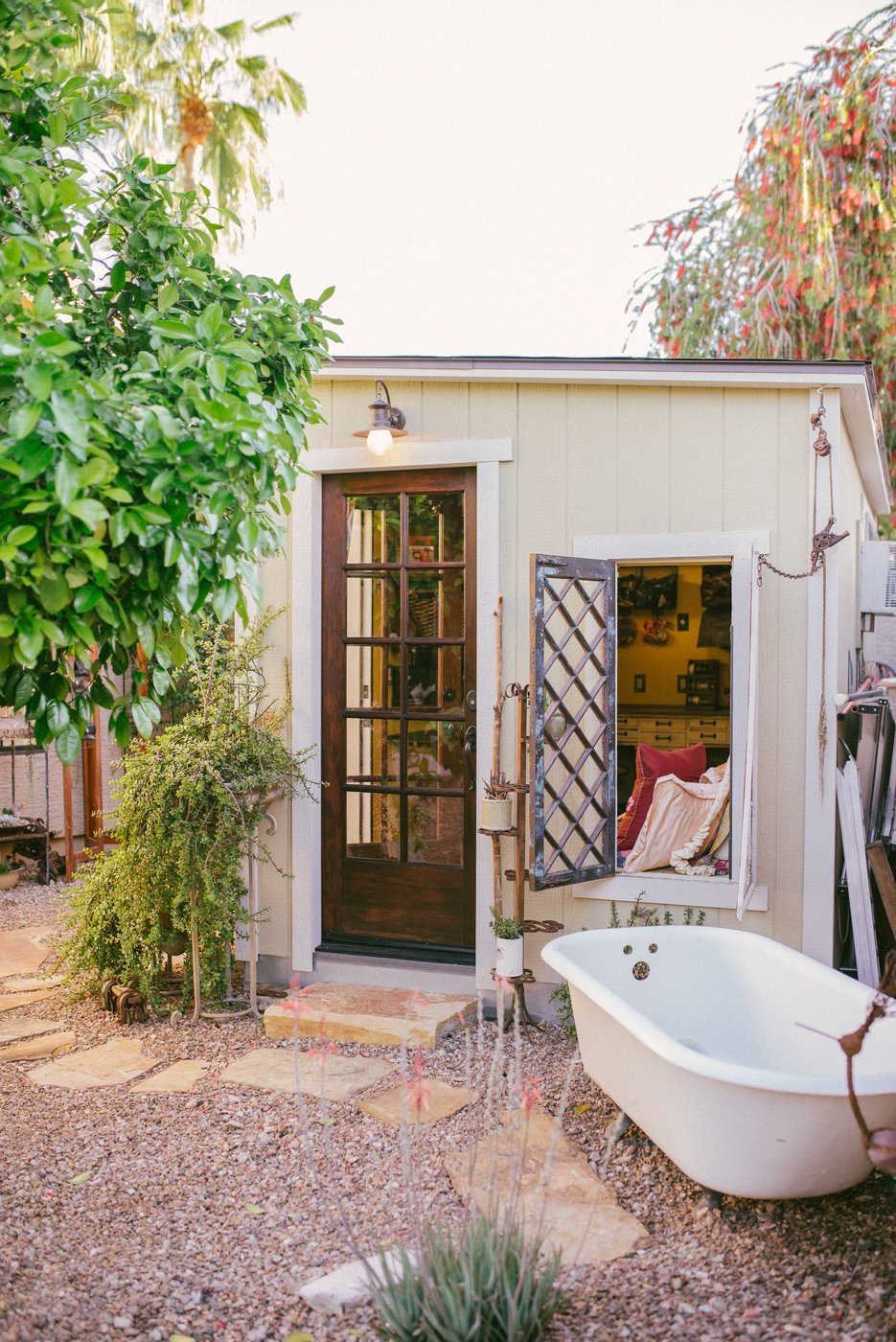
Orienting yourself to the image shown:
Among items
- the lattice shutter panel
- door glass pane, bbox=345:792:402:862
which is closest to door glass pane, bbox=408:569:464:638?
the lattice shutter panel

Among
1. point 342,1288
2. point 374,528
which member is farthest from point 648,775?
point 342,1288

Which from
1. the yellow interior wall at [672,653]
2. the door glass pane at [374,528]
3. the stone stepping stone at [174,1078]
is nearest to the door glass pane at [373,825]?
the door glass pane at [374,528]

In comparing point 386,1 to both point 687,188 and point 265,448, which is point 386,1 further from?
point 265,448

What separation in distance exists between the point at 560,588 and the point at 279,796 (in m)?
1.74

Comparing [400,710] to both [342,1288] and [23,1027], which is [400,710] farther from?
[342,1288]

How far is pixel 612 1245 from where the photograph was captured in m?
2.78

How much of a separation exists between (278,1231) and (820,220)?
9819 millimetres

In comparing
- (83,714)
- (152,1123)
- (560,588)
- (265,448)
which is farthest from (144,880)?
(265,448)

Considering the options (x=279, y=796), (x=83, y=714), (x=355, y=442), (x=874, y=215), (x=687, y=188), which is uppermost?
(x=687, y=188)

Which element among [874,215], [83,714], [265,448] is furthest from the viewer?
[874,215]

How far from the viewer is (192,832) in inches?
182

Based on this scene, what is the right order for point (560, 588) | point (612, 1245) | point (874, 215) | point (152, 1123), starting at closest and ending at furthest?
1. point (612, 1245)
2. point (152, 1123)
3. point (560, 588)
4. point (874, 215)

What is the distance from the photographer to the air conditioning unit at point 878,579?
577 centimetres

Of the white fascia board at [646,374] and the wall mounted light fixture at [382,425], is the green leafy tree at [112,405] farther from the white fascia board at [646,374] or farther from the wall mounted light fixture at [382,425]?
the wall mounted light fixture at [382,425]
